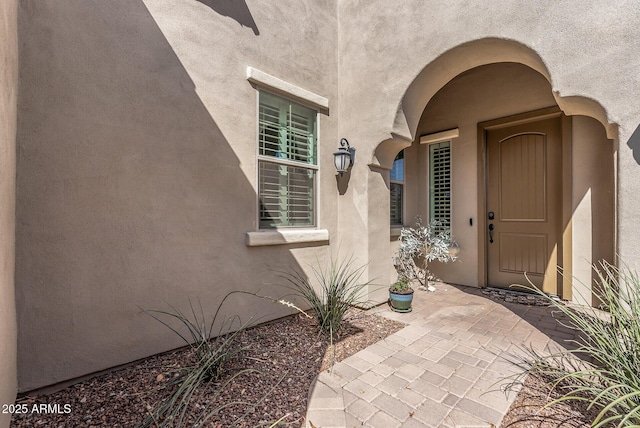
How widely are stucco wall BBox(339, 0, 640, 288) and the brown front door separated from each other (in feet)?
5.96

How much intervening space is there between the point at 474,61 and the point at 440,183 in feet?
7.68

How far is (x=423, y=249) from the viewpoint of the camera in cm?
488

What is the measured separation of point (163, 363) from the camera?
2.58 m

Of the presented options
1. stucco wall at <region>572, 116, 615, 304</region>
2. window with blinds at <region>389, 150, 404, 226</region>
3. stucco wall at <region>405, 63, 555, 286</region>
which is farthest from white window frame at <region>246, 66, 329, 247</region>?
stucco wall at <region>572, 116, 615, 304</region>

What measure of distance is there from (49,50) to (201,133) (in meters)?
1.23

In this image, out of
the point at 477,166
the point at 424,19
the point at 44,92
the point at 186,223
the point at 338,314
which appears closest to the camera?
the point at 44,92

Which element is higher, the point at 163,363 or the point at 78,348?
the point at 78,348

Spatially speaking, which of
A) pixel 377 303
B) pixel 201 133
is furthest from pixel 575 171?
pixel 201 133

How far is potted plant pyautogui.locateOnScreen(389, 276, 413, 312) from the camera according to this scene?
3.83m

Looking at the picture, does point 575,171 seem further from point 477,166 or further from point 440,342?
point 440,342

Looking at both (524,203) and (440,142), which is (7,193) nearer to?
(440,142)

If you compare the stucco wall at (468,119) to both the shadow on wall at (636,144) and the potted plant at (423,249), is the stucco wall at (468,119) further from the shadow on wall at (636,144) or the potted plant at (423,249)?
the shadow on wall at (636,144)

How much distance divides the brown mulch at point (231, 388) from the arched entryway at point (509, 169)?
274cm

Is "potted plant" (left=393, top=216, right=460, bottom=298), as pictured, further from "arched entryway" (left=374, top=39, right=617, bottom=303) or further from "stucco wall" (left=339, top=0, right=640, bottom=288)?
"stucco wall" (left=339, top=0, right=640, bottom=288)
